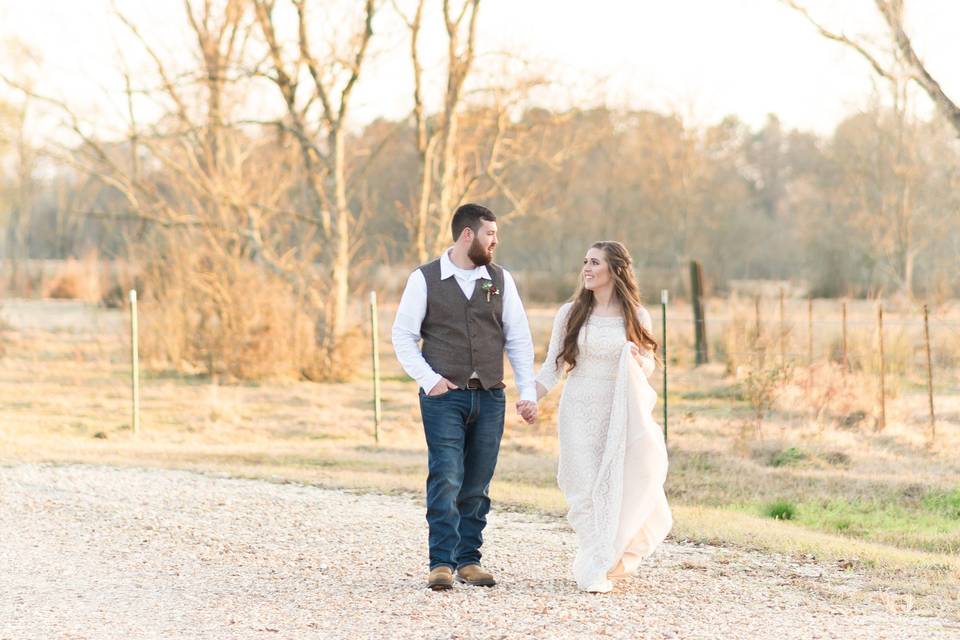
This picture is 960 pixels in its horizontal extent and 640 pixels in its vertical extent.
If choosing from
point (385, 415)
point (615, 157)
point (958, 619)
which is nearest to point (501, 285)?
point (958, 619)

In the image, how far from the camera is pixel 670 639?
218 inches

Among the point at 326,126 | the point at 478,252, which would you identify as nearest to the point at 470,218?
the point at 478,252

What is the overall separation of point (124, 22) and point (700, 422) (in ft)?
42.9

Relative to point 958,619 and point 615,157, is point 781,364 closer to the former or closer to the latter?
point 958,619

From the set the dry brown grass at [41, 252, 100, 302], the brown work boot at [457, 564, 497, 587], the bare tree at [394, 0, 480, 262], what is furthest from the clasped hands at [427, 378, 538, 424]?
the dry brown grass at [41, 252, 100, 302]

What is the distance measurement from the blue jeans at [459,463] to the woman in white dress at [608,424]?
13.7 inches

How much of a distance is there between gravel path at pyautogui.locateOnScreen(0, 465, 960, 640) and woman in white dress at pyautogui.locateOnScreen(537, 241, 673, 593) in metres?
0.27

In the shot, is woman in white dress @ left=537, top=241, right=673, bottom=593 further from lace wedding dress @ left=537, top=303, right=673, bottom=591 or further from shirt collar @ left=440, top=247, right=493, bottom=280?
shirt collar @ left=440, top=247, right=493, bottom=280

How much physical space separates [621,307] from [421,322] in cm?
104

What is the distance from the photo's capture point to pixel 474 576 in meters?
6.54

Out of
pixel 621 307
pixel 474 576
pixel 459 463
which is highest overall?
pixel 621 307

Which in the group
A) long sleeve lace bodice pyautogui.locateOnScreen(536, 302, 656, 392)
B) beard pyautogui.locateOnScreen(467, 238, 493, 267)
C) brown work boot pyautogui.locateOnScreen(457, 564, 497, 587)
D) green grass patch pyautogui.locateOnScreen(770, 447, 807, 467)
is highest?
beard pyautogui.locateOnScreen(467, 238, 493, 267)

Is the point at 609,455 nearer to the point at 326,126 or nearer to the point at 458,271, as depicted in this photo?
the point at 458,271

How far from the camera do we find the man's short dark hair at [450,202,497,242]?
20.9ft
